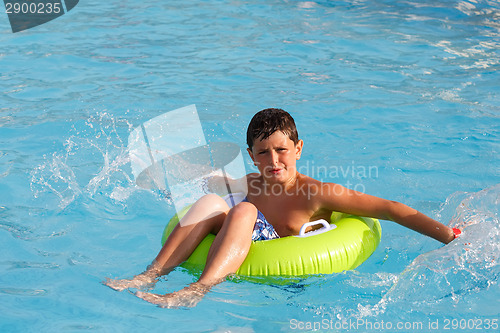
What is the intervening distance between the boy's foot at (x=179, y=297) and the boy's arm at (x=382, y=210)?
99 centimetres

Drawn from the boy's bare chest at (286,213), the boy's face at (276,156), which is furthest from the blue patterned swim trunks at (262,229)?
the boy's face at (276,156)

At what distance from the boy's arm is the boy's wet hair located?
1.37 ft

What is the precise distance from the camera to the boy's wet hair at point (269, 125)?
3584 mm

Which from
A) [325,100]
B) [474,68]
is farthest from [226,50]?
[474,68]

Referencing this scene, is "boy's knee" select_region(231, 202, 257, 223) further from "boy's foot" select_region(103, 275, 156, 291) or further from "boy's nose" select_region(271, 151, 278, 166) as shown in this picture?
"boy's foot" select_region(103, 275, 156, 291)

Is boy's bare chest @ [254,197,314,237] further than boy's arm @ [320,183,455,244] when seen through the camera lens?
Yes

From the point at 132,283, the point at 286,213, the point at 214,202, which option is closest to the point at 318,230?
the point at 286,213

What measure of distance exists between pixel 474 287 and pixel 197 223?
1.72 meters

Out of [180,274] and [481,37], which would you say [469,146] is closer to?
[180,274]

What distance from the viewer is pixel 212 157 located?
18.2 ft

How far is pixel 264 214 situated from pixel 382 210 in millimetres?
753

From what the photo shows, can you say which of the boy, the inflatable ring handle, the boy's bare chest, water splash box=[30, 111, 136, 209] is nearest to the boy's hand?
the boy

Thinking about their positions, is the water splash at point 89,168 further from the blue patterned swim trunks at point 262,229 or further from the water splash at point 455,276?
the water splash at point 455,276

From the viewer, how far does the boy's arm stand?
348 centimetres
